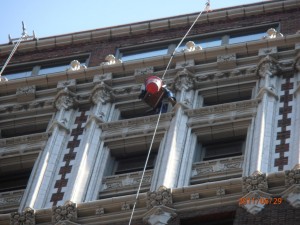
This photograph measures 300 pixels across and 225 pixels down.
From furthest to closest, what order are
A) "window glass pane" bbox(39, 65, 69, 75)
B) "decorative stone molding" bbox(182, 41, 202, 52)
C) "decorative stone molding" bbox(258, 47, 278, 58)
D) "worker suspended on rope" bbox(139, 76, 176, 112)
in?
"window glass pane" bbox(39, 65, 69, 75) < "decorative stone molding" bbox(182, 41, 202, 52) < "decorative stone molding" bbox(258, 47, 278, 58) < "worker suspended on rope" bbox(139, 76, 176, 112)

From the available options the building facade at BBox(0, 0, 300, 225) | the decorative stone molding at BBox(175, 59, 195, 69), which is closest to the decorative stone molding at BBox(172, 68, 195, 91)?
the building facade at BBox(0, 0, 300, 225)

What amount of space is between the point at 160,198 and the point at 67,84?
1132 cm

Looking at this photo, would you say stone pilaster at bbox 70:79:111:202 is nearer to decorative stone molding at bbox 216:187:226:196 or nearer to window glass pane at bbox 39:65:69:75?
decorative stone molding at bbox 216:187:226:196

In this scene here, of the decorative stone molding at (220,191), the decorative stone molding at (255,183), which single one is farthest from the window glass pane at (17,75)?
the decorative stone molding at (255,183)

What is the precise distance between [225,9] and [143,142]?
10812 mm

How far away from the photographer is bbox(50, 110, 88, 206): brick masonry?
3841cm

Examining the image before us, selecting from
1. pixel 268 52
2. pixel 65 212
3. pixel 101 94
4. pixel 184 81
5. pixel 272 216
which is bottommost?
pixel 272 216

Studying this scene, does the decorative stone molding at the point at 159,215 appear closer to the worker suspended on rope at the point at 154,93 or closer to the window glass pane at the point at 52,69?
the worker suspended on rope at the point at 154,93

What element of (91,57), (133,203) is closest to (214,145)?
(133,203)

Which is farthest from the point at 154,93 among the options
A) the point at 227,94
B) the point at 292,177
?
the point at 292,177

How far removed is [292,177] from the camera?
3475cm

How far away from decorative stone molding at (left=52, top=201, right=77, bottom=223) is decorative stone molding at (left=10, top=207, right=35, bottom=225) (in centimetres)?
72

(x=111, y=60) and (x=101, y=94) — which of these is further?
(x=111, y=60)
